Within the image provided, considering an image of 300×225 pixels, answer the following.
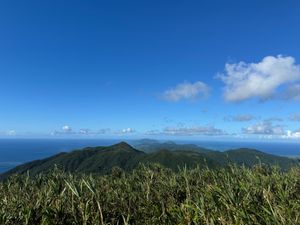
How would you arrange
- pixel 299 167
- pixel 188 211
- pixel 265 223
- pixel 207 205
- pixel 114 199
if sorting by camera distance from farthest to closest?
pixel 299 167 < pixel 114 199 < pixel 207 205 < pixel 188 211 < pixel 265 223

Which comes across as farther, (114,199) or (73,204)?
(114,199)

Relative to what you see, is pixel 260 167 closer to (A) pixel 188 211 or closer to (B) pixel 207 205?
(B) pixel 207 205

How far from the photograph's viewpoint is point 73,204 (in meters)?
10.6

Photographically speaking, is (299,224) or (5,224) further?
(5,224)

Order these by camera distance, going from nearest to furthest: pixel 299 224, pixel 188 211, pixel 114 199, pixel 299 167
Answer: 1. pixel 299 224
2. pixel 188 211
3. pixel 114 199
4. pixel 299 167

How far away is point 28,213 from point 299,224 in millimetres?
7813

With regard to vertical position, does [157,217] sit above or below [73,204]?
below

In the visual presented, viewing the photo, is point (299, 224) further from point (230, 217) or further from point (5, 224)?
point (5, 224)

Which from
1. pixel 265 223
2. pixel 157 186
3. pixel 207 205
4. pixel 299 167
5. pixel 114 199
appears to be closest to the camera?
pixel 265 223

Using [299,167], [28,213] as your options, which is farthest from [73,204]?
[299,167]

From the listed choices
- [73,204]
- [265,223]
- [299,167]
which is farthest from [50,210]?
[299,167]

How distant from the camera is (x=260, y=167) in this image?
27016mm

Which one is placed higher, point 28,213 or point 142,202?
point 28,213

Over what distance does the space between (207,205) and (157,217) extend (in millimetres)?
2017
